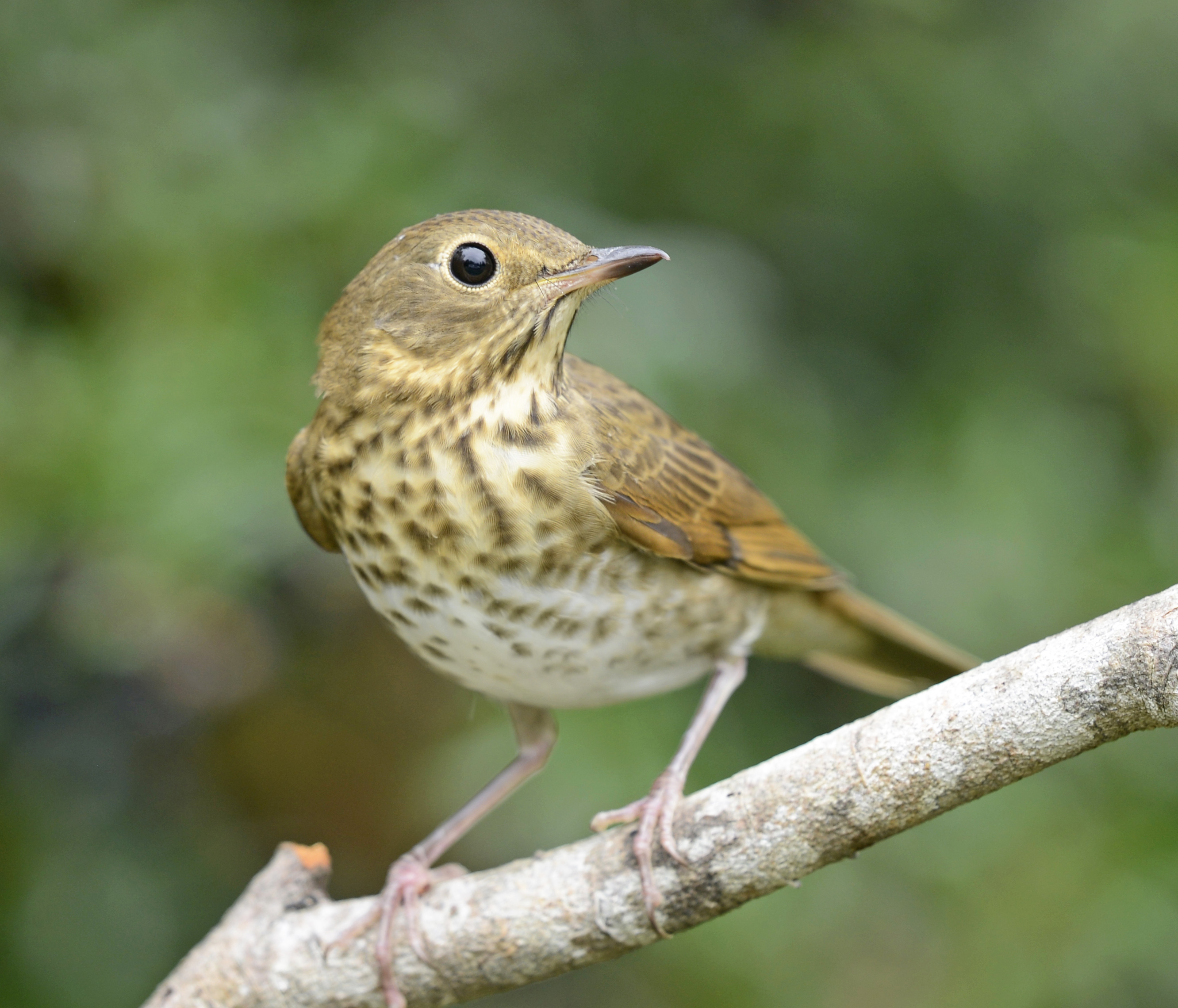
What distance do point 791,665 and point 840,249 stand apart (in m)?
1.37

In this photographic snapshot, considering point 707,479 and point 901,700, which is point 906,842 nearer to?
point 707,479

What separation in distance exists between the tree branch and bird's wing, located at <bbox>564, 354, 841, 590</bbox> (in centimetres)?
58

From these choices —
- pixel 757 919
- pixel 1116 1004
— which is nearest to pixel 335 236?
pixel 757 919

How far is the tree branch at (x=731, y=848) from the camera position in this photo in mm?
1878

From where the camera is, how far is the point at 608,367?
3.22 m

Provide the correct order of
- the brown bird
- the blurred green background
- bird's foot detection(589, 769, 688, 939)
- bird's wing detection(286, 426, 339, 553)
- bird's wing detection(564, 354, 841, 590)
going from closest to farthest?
bird's foot detection(589, 769, 688, 939)
the brown bird
bird's wing detection(564, 354, 841, 590)
bird's wing detection(286, 426, 339, 553)
the blurred green background

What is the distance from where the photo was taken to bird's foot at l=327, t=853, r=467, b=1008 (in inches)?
99.1

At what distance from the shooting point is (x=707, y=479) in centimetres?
294

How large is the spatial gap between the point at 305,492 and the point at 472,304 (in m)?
0.59

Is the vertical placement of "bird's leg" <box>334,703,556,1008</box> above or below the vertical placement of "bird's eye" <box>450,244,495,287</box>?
below

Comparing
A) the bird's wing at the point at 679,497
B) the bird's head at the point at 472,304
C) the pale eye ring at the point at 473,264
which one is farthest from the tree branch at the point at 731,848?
the pale eye ring at the point at 473,264

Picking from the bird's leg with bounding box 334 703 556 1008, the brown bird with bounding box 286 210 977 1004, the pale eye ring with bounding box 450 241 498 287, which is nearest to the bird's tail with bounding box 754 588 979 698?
the brown bird with bounding box 286 210 977 1004

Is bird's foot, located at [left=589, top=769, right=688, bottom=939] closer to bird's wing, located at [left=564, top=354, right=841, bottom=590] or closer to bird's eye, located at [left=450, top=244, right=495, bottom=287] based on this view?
bird's wing, located at [left=564, top=354, right=841, bottom=590]

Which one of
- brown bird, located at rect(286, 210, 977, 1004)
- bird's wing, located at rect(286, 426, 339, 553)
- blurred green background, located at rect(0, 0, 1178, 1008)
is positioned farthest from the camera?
blurred green background, located at rect(0, 0, 1178, 1008)
